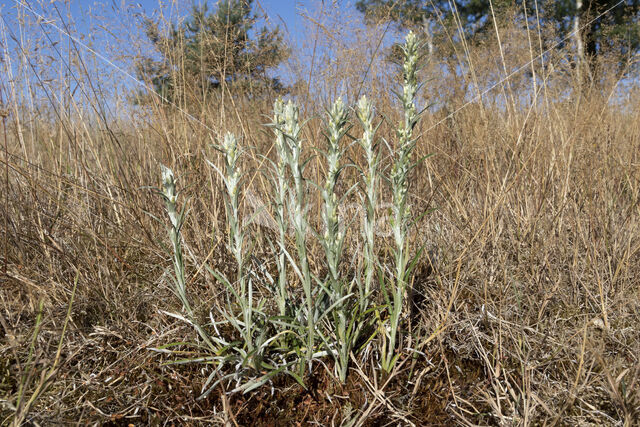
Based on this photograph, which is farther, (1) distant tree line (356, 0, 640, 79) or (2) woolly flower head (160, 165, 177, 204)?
(1) distant tree line (356, 0, 640, 79)

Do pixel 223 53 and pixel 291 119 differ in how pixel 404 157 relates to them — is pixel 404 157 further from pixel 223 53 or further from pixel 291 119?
pixel 223 53

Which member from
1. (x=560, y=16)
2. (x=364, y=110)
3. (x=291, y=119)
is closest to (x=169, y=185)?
(x=291, y=119)

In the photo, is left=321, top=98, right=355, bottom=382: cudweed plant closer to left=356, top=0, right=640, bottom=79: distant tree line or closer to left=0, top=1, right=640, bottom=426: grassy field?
left=0, top=1, right=640, bottom=426: grassy field

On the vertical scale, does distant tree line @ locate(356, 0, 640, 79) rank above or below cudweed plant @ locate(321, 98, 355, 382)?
above

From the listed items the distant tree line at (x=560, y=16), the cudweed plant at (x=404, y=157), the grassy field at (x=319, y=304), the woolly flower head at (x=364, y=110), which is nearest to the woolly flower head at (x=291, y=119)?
the grassy field at (x=319, y=304)

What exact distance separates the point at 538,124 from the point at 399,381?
186cm

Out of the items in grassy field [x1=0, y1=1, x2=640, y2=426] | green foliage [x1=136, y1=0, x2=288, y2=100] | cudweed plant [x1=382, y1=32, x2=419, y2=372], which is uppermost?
green foliage [x1=136, y1=0, x2=288, y2=100]

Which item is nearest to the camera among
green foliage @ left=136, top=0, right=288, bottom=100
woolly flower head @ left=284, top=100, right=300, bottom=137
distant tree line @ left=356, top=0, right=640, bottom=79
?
woolly flower head @ left=284, top=100, right=300, bottom=137

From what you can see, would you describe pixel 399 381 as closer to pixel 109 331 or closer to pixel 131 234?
pixel 109 331

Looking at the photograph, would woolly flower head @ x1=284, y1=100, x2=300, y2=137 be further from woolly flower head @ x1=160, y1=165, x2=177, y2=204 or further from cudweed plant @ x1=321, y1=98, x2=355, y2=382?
woolly flower head @ x1=160, y1=165, x2=177, y2=204

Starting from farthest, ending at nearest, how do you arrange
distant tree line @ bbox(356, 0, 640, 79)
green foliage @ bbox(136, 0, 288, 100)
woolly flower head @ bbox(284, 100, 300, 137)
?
distant tree line @ bbox(356, 0, 640, 79)
green foliage @ bbox(136, 0, 288, 100)
woolly flower head @ bbox(284, 100, 300, 137)

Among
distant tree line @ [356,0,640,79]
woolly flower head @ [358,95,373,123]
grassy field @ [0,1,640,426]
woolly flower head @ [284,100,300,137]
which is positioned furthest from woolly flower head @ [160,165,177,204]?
distant tree line @ [356,0,640,79]

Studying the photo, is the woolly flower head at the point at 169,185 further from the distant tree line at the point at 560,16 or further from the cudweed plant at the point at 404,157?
the distant tree line at the point at 560,16

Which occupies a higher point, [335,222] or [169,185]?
[169,185]
